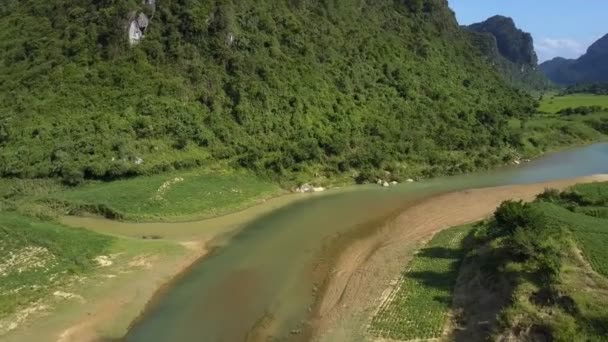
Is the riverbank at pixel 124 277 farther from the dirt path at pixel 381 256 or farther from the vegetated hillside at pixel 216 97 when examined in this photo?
the vegetated hillside at pixel 216 97

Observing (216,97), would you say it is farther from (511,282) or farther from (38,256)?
(511,282)

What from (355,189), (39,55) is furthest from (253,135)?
(39,55)

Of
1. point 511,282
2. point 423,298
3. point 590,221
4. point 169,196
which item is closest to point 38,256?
point 169,196

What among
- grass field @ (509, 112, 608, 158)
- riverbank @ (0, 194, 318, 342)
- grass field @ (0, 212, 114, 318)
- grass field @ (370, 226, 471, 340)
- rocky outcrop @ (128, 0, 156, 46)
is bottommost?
grass field @ (370, 226, 471, 340)

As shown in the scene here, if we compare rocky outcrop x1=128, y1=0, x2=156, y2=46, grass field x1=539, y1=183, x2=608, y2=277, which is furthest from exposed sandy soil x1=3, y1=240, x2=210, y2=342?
rocky outcrop x1=128, y1=0, x2=156, y2=46

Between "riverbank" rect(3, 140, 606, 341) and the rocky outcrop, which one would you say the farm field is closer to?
"riverbank" rect(3, 140, 606, 341)

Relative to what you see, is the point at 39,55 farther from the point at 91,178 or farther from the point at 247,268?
the point at 247,268

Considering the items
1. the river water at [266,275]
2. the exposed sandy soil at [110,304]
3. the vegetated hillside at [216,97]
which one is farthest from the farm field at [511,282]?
the vegetated hillside at [216,97]
